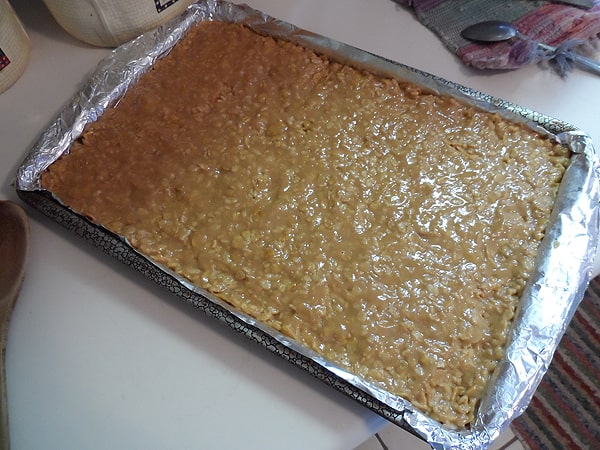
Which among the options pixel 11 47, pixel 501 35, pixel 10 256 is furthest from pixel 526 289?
pixel 11 47

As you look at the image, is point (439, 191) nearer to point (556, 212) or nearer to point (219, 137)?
point (556, 212)

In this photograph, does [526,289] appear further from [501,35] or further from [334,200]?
[501,35]

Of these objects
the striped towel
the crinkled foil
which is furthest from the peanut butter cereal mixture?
the striped towel

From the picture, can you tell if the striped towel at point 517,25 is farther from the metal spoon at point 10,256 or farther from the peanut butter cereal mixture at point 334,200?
the metal spoon at point 10,256

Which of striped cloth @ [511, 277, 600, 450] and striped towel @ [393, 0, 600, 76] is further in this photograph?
striped cloth @ [511, 277, 600, 450]

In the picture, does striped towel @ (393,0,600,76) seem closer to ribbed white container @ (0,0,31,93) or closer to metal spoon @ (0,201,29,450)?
ribbed white container @ (0,0,31,93)

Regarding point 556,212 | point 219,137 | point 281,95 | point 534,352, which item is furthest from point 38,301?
point 556,212

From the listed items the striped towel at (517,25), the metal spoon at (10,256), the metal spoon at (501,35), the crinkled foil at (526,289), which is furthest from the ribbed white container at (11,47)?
the metal spoon at (501,35)
